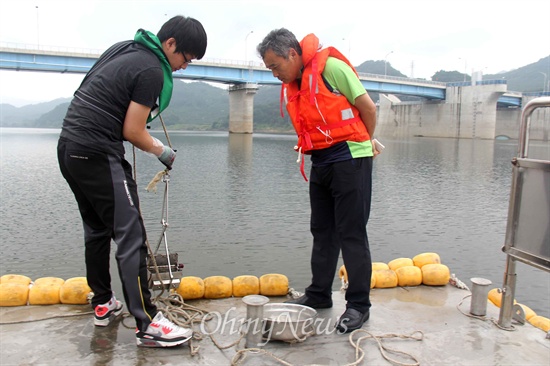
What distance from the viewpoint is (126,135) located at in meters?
3.13

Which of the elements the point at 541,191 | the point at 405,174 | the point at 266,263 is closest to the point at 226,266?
the point at 266,263

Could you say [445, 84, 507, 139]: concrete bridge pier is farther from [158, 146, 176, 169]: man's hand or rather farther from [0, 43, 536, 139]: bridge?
[158, 146, 176, 169]: man's hand

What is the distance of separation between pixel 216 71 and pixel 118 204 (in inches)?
2261

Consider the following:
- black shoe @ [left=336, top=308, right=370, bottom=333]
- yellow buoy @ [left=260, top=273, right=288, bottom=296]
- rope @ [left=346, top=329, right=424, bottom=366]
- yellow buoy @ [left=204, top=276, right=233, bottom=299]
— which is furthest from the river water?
rope @ [left=346, top=329, right=424, bottom=366]

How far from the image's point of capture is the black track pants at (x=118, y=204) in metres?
3.09

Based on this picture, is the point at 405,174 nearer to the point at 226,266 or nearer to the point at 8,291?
the point at 226,266

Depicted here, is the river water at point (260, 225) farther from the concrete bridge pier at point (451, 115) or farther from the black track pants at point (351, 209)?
the concrete bridge pier at point (451, 115)

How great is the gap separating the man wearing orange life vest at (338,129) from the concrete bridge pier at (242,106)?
60468mm

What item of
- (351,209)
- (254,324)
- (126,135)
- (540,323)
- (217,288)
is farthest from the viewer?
(540,323)

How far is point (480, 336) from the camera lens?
11.7ft

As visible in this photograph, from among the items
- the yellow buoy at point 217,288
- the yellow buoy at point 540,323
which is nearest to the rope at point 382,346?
the yellow buoy at point 217,288

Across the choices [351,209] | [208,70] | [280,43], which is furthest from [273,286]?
[208,70]

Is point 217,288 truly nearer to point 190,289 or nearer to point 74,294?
point 190,289

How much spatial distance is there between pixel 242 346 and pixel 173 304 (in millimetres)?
1075
